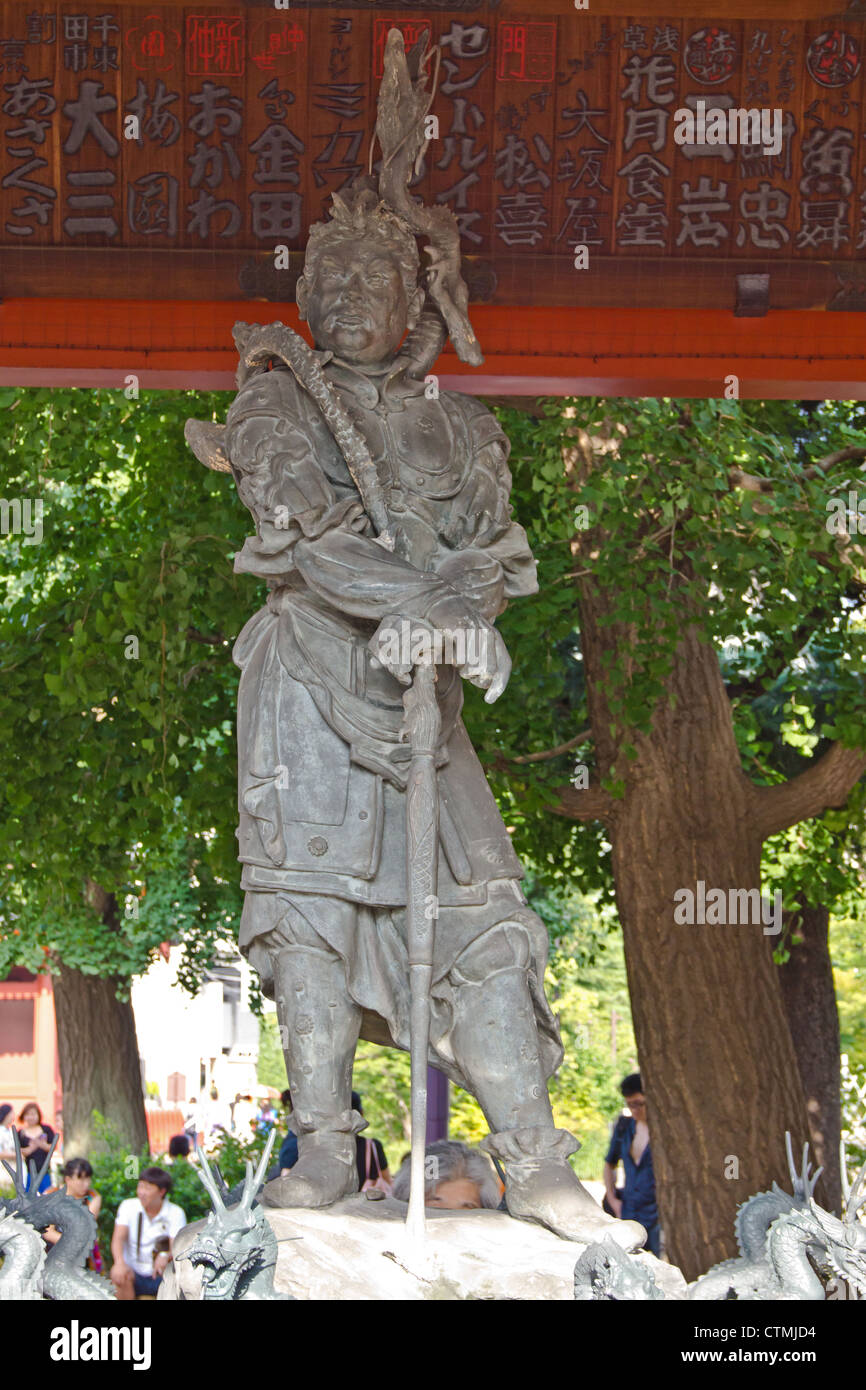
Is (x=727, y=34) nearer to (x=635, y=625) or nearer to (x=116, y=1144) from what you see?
(x=635, y=625)

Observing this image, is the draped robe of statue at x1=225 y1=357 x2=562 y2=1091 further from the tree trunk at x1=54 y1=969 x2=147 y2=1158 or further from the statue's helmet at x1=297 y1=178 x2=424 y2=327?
the tree trunk at x1=54 y1=969 x2=147 y2=1158

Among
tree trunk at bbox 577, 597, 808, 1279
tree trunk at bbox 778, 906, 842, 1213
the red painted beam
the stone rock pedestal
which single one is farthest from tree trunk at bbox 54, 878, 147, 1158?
the stone rock pedestal

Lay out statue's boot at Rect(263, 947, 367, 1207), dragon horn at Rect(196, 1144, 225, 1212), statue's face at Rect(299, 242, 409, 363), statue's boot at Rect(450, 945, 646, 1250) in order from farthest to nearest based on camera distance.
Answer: statue's face at Rect(299, 242, 409, 363) → statue's boot at Rect(263, 947, 367, 1207) → statue's boot at Rect(450, 945, 646, 1250) → dragon horn at Rect(196, 1144, 225, 1212)

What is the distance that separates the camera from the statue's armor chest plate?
5.14 meters

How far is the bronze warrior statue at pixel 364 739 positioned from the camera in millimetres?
4703

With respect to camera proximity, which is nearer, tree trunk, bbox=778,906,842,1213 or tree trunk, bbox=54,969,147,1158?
tree trunk, bbox=778,906,842,1213

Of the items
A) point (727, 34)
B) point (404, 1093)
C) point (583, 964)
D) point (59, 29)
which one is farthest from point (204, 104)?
point (404, 1093)

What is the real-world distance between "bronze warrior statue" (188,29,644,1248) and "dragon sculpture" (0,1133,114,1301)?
475 mm

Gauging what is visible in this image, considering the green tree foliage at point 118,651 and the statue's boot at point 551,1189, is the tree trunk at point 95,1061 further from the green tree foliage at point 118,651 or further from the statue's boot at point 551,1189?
the statue's boot at point 551,1189

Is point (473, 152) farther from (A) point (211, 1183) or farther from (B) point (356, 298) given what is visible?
(A) point (211, 1183)

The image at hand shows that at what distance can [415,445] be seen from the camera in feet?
17.0

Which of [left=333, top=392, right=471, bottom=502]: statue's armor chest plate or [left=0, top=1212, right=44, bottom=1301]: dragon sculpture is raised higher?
[left=333, top=392, right=471, bottom=502]: statue's armor chest plate

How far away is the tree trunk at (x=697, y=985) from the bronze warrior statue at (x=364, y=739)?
11.3ft
